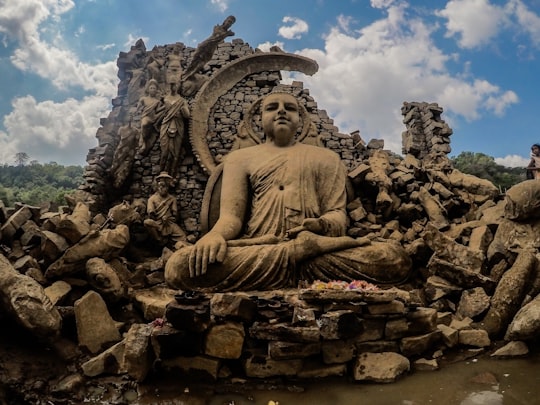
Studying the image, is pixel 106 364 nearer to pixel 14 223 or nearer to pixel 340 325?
pixel 340 325

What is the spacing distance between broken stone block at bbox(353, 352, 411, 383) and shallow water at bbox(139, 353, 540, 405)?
0.16 feet

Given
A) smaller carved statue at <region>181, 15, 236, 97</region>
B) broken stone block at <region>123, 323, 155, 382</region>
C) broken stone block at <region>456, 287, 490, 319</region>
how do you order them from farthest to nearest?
smaller carved statue at <region>181, 15, 236, 97</region>
broken stone block at <region>456, 287, 490, 319</region>
broken stone block at <region>123, 323, 155, 382</region>

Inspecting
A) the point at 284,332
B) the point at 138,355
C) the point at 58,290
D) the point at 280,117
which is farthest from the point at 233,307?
the point at 280,117

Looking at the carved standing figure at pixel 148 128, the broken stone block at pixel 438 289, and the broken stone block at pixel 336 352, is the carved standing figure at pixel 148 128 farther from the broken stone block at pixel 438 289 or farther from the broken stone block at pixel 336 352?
the broken stone block at pixel 336 352

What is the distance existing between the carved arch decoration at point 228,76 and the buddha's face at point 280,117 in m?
1.85

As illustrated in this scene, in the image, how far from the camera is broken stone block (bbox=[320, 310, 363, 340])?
299 cm

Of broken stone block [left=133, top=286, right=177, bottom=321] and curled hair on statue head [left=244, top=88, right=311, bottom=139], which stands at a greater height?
curled hair on statue head [left=244, top=88, right=311, bottom=139]

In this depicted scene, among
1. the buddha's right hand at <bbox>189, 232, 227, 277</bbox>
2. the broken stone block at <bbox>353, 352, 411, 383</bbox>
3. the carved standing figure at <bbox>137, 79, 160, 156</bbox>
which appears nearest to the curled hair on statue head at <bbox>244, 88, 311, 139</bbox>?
the carved standing figure at <bbox>137, 79, 160, 156</bbox>

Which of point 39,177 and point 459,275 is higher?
point 39,177

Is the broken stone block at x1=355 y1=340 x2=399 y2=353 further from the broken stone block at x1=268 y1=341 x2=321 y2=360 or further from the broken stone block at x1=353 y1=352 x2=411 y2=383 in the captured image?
the broken stone block at x1=268 y1=341 x2=321 y2=360

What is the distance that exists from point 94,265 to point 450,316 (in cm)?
366

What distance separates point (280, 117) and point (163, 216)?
7.78 ft

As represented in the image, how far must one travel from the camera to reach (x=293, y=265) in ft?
14.2

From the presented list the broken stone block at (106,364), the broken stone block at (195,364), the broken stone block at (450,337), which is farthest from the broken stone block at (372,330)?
the broken stone block at (106,364)
